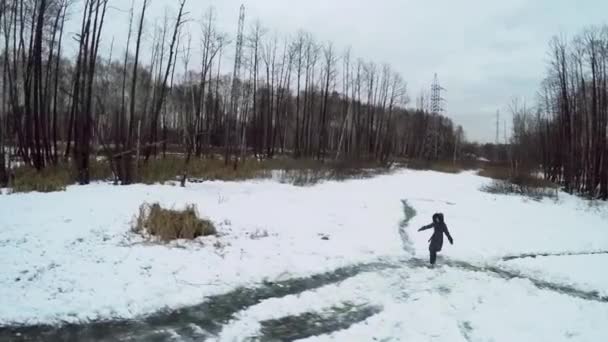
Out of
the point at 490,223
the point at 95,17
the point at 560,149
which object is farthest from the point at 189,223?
the point at 560,149

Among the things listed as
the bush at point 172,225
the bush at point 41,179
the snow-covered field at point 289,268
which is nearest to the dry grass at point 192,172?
the bush at point 41,179

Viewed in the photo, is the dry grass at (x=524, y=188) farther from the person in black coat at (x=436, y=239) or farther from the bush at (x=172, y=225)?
the bush at (x=172, y=225)

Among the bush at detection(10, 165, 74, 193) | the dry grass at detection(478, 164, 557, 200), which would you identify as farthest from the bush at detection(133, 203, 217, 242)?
the dry grass at detection(478, 164, 557, 200)

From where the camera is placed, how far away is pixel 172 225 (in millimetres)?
8492

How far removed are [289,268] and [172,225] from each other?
2.64 metres

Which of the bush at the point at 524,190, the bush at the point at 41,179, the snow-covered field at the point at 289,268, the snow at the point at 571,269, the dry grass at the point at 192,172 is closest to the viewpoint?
the snow-covered field at the point at 289,268

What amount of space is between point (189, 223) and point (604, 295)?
24.7ft

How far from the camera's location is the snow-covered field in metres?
5.24

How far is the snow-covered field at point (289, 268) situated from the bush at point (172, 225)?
34cm

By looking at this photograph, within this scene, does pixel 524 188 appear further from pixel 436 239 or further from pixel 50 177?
pixel 50 177

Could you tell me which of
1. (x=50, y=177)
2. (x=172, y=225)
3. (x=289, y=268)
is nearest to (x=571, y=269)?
(x=289, y=268)

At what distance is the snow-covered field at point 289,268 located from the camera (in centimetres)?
524

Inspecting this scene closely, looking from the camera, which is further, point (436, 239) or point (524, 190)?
point (524, 190)

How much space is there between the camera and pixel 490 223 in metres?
13.6
